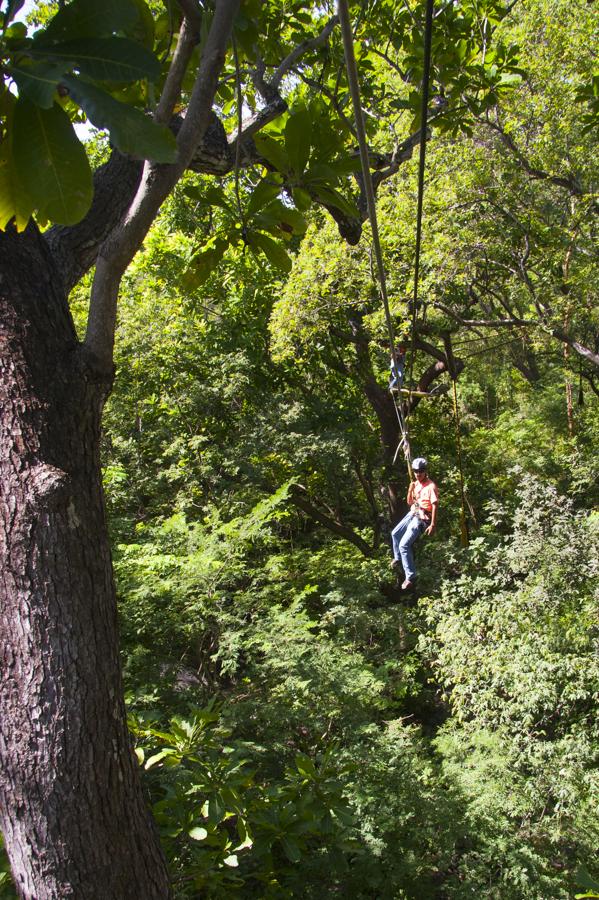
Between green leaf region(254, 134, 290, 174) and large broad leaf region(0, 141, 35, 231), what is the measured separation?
0.62 metres

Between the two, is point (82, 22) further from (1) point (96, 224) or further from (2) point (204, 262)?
(1) point (96, 224)

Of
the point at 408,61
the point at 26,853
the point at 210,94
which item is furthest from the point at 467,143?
the point at 26,853

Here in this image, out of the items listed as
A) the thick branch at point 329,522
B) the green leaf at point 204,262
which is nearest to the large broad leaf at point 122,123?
the green leaf at point 204,262

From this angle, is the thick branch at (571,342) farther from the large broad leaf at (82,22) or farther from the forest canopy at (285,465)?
the large broad leaf at (82,22)

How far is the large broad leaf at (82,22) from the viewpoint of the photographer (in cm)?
97

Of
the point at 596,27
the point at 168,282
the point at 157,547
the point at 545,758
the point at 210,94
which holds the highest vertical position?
the point at 596,27

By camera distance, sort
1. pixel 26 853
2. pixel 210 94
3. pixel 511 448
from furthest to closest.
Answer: pixel 511 448 < pixel 26 853 < pixel 210 94

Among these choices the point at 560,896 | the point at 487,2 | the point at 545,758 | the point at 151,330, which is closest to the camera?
the point at 487,2

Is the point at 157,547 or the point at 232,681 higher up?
the point at 157,547

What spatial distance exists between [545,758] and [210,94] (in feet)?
17.6

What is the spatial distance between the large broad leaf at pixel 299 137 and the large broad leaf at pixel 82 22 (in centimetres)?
57

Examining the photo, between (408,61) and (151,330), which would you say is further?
(151,330)

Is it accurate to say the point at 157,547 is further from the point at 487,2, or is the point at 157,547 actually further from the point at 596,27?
the point at 596,27

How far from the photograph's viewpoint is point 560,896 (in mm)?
4160
